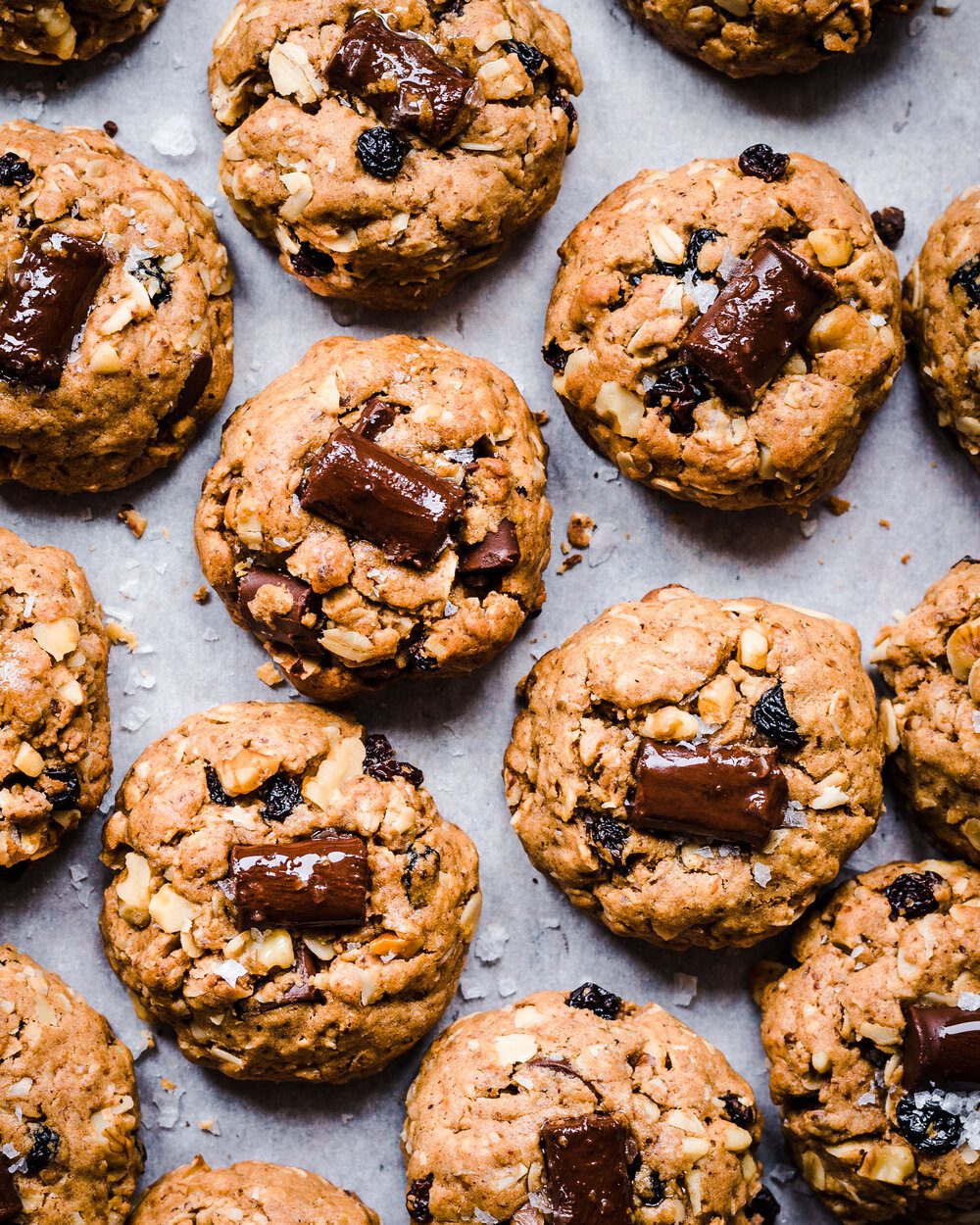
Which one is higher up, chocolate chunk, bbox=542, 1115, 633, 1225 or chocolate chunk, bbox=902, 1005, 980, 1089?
chocolate chunk, bbox=902, 1005, 980, 1089

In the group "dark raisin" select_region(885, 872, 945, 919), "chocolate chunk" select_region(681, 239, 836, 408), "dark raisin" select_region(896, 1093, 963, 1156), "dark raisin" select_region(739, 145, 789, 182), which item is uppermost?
"dark raisin" select_region(739, 145, 789, 182)

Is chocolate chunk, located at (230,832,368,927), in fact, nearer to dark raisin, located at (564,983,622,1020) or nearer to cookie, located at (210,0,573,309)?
dark raisin, located at (564,983,622,1020)

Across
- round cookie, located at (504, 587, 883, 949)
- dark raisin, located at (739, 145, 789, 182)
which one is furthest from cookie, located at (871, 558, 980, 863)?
dark raisin, located at (739, 145, 789, 182)

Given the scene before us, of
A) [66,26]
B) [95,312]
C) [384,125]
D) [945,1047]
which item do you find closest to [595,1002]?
[945,1047]

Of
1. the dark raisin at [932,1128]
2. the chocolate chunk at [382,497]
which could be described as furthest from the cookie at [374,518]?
the dark raisin at [932,1128]

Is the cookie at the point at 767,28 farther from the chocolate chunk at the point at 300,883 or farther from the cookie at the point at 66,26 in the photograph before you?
the chocolate chunk at the point at 300,883

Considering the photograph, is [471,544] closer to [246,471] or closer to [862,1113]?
[246,471]

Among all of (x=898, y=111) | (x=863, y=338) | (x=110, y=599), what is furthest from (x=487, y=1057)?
(x=898, y=111)

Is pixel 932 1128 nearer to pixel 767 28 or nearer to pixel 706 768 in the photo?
pixel 706 768

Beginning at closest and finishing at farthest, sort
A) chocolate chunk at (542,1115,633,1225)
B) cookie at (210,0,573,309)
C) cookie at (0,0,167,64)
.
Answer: chocolate chunk at (542,1115,633,1225) → cookie at (210,0,573,309) → cookie at (0,0,167,64)
